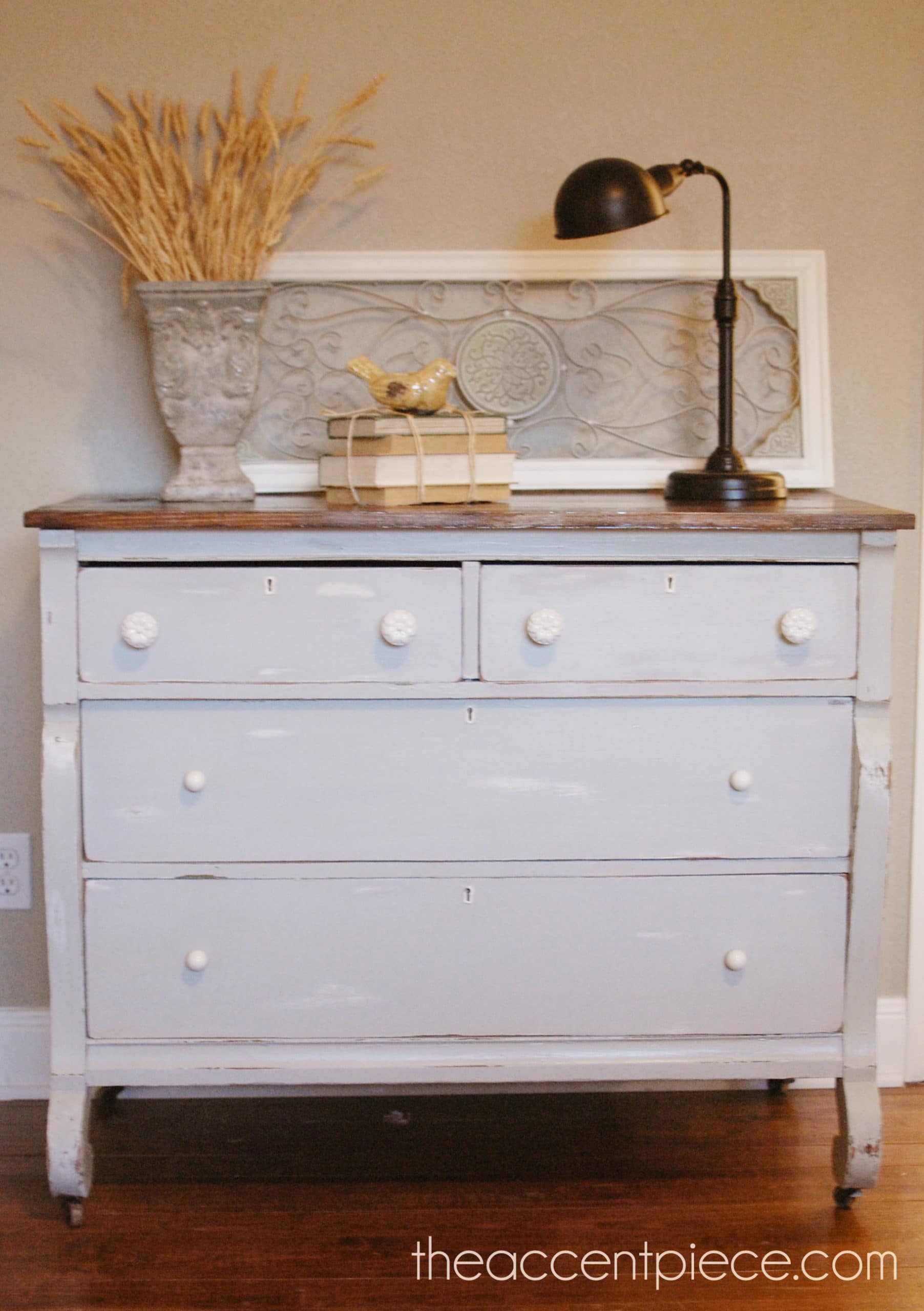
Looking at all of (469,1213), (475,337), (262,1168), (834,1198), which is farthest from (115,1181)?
(475,337)

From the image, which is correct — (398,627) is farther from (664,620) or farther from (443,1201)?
(443,1201)

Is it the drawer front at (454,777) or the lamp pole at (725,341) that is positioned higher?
the lamp pole at (725,341)

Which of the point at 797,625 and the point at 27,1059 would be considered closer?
the point at 797,625

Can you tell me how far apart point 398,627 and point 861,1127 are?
92 cm

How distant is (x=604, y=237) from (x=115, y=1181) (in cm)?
161

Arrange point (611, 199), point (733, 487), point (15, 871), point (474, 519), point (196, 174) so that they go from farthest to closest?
Answer: point (15, 871) → point (196, 174) → point (733, 487) → point (611, 199) → point (474, 519)

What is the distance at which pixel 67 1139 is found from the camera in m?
1.67

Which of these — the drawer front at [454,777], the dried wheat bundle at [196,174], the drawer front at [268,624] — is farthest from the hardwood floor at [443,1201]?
the dried wheat bundle at [196,174]

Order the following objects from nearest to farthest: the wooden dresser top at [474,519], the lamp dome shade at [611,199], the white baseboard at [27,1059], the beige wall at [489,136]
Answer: the wooden dresser top at [474,519] → the lamp dome shade at [611,199] → the beige wall at [489,136] → the white baseboard at [27,1059]

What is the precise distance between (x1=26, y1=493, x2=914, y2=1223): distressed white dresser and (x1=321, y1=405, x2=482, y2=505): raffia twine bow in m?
0.08

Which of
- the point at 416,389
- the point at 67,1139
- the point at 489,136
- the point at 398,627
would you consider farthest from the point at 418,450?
the point at 67,1139

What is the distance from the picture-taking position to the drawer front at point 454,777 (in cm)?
164

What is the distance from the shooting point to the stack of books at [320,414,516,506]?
169cm

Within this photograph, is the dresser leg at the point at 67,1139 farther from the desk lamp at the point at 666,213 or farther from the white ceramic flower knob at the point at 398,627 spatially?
the desk lamp at the point at 666,213
